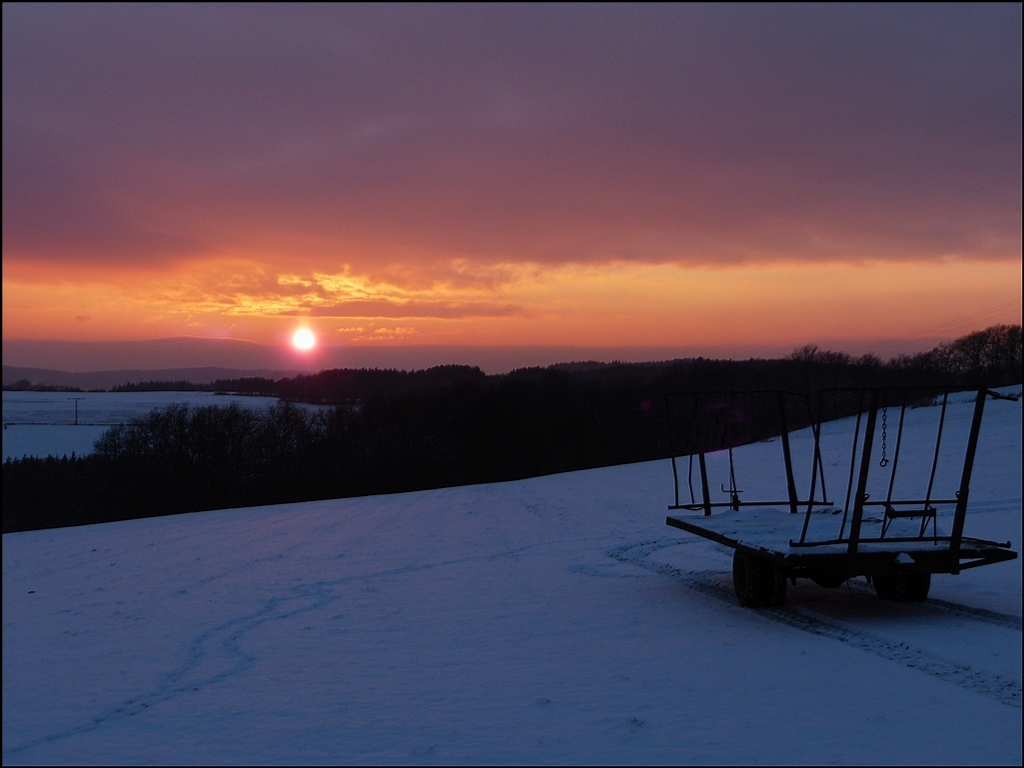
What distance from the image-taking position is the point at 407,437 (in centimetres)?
5644

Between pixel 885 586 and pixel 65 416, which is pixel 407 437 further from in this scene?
pixel 885 586

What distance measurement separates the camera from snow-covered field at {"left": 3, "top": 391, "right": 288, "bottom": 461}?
158 feet

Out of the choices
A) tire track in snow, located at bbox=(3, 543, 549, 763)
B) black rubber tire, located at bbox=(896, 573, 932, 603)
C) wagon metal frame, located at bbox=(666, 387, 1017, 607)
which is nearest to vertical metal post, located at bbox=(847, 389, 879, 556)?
wagon metal frame, located at bbox=(666, 387, 1017, 607)

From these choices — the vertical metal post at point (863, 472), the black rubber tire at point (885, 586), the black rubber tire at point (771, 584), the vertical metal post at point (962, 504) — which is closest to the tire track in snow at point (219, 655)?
the black rubber tire at point (771, 584)

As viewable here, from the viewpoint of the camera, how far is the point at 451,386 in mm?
64375

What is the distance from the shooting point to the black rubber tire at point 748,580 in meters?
8.99

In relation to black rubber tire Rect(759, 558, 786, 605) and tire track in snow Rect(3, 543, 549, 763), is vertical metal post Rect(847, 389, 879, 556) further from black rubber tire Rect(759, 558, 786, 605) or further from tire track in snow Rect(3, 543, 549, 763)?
tire track in snow Rect(3, 543, 549, 763)

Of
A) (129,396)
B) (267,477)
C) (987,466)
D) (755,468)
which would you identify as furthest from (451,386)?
(987,466)

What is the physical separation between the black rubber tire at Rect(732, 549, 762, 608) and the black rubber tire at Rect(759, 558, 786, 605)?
0.05 m

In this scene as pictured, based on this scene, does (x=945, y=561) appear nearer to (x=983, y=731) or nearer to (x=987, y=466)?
(x=983, y=731)

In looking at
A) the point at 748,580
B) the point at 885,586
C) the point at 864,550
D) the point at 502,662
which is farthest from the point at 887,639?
the point at 502,662

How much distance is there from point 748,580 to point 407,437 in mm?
48518

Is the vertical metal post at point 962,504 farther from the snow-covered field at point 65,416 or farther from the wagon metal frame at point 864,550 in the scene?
the snow-covered field at point 65,416

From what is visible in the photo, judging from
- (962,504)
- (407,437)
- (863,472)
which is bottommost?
(407,437)
